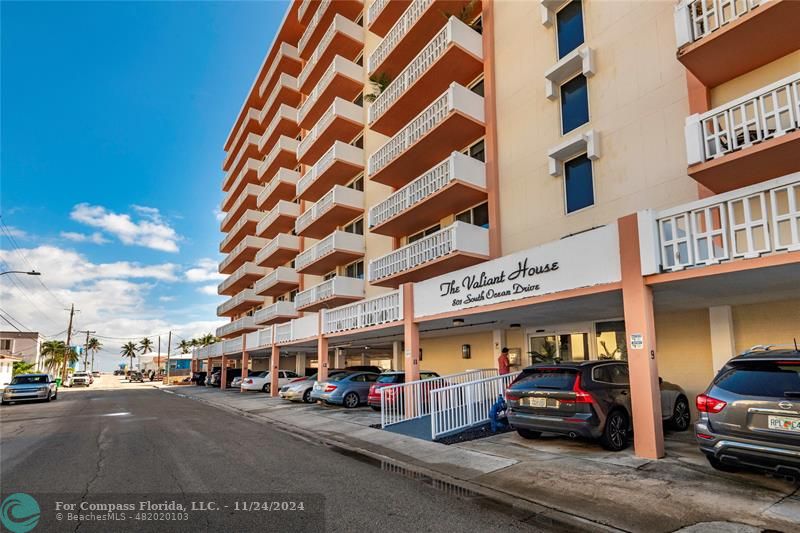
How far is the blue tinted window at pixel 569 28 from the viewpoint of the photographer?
14.2m

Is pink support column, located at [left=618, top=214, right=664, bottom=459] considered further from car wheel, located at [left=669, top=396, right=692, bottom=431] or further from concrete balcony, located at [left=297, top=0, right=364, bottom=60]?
concrete balcony, located at [left=297, top=0, right=364, bottom=60]

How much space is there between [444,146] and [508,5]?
534 cm

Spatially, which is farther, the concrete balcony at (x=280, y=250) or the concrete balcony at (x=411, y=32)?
the concrete balcony at (x=280, y=250)

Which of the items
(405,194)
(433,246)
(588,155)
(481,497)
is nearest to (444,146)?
(405,194)

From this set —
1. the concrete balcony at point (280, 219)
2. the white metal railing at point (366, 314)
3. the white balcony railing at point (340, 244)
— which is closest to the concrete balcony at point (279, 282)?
the concrete balcony at point (280, 219)

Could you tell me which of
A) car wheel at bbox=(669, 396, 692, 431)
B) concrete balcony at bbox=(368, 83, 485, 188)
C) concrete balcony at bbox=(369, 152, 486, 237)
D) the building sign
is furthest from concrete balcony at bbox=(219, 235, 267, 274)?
car wheel at bbox=(669, 396, 692, 431)

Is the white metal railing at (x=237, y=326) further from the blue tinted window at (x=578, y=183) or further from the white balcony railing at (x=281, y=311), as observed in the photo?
the blue tinted window at (x=578, y=183)

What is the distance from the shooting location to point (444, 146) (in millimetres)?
18062

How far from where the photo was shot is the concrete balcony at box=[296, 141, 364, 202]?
2552 centimetres

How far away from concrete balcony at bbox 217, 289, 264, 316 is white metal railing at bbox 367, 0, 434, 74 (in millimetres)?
23618

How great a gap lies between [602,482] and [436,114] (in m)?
13.4

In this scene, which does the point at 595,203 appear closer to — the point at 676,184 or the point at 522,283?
the point at 676,184

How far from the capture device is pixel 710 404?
6.55 metres

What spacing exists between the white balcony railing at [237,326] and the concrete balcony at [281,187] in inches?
399
